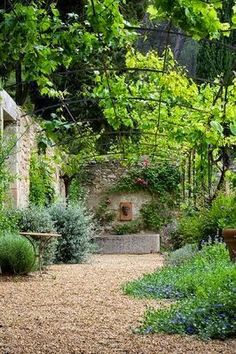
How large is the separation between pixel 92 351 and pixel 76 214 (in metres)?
7.29

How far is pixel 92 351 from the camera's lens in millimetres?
3455

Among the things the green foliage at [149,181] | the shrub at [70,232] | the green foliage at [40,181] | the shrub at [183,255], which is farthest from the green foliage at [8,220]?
the green foliage at [149,181]

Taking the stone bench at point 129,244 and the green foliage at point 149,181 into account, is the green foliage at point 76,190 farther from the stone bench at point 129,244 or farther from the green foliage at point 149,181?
the stone bench at point 129,244

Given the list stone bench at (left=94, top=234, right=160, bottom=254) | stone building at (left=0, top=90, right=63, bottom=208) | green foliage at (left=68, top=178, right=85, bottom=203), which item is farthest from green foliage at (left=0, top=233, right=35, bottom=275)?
green foliage at (left=68, top=178, right=85, bottom=203)

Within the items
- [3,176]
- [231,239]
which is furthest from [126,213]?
[231,239]

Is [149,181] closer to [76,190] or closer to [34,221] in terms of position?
[76,190]

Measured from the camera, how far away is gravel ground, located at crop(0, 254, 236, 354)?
3508 millimetres

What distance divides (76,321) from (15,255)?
3134 mm

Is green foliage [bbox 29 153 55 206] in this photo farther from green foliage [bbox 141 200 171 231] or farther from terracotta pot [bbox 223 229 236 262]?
green foliage [bbox 141 200 171 231]

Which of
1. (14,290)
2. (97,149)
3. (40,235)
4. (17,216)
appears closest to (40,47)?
(14,290)

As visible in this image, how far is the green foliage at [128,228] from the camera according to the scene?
15.3 meters

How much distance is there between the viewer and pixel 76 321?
447 centimetres

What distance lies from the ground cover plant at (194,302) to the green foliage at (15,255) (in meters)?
1.65

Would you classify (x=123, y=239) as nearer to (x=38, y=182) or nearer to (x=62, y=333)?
(x=38, y=182)
